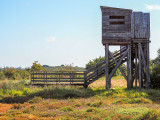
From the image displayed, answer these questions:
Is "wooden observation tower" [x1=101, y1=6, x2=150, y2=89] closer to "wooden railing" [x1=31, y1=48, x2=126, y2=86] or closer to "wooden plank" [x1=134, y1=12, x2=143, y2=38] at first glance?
"wooden plank" [x1=134, y1=12, x2=143, y2=38]

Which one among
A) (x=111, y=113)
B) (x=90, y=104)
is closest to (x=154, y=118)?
(x=111, y=113)

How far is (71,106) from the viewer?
1204 centimetres

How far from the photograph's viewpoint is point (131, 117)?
9125 millimetres

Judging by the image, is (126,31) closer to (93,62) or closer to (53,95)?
(53,95)

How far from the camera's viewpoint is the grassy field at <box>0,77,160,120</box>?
9641mm

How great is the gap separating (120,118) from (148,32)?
1275 centimetres

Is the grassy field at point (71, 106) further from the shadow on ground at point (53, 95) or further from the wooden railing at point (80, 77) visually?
the wooden railing at point (80, 77)

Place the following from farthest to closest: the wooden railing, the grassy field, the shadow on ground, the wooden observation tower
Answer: the wooden railing → the wooden observation tower → the shadow on ground → the grassy field

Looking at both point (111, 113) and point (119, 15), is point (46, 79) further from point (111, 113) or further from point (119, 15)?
point (111, 113)

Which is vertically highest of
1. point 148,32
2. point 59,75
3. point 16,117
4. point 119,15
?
point 119,15

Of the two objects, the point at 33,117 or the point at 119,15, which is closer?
the point at 33,117

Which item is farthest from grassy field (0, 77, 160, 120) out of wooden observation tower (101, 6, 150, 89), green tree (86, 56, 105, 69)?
green tree (86, 56, 105, 69)

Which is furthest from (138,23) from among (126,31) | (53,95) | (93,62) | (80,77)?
(93,62)

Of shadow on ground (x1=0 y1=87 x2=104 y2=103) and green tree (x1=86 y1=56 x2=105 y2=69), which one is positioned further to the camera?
green tree (x1=86 y1=56 x2=105 y2=69)
